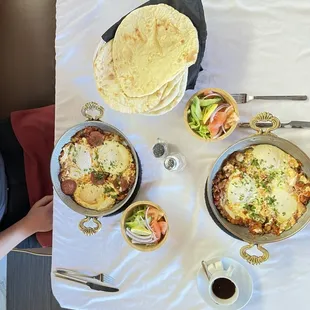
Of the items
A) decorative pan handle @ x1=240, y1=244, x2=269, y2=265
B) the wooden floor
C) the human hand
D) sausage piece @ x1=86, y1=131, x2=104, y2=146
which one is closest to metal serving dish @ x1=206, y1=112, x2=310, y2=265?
decorative pan handle @ x1=240, y1=244, x2=269, y2=265

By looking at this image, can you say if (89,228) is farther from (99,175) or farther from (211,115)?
(211,115)

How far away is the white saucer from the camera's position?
3.35 feet

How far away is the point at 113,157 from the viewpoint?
41.6 inches

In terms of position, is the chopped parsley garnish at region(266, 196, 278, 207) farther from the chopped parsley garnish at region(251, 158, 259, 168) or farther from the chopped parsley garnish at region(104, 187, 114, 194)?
the chopped parsley garnish at region(104, 187, 114, 194)

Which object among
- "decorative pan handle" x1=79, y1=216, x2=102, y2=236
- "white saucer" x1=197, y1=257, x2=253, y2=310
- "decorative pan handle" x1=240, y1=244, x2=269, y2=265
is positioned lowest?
"white saucer" x1=197, y1=257, x2=253, y2=310

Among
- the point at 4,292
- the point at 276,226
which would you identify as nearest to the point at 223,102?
the point at 276,226

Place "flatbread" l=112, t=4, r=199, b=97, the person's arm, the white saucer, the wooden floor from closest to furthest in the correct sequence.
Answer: "flatbread" l=112, t=4, r=199, b=97 → the white saucer → the person's arm → the wooden floor

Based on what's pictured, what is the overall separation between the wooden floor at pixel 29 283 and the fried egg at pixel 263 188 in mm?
1162

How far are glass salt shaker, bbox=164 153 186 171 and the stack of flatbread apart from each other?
0.43 feet

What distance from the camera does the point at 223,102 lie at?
38.6 inches

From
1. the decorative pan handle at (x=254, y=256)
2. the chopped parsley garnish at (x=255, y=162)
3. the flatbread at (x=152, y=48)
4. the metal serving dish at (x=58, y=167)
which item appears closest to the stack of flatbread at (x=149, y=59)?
the flatbread at (x=152, y=48)

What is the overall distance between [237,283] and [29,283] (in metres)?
1.19

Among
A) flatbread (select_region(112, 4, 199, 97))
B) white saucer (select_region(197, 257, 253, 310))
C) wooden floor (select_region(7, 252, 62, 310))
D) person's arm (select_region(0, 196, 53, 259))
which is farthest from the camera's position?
wooden floor (select_region(7, 252, 62, 310))

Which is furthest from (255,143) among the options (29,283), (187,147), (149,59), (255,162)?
(29,283)
